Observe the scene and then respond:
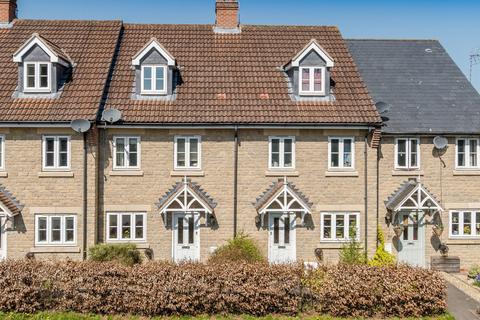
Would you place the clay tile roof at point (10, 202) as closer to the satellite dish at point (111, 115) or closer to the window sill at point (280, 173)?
A: the satellite dish at point (111, 115)

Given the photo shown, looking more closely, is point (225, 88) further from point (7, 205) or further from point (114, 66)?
point (7, 205)

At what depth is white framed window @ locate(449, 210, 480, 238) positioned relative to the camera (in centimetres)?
2264

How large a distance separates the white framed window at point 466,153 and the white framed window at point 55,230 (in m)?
18.3

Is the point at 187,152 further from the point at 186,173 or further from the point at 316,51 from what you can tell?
the point at 316,51

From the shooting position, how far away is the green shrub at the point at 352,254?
19.4 m

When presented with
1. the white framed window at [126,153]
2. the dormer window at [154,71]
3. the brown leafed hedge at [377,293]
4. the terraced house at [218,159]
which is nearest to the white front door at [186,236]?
the terraced house at [218,159]

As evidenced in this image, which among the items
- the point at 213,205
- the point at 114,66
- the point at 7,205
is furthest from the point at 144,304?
the point at 114,66

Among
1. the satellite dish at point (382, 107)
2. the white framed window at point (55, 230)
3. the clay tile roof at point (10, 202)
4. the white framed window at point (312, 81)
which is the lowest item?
the white framed window at point (55, 230)

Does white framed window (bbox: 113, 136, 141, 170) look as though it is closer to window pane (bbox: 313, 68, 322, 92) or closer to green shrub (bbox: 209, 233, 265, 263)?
green shrub (bbox: 209, 233, 265, 263)

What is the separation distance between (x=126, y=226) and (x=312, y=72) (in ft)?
37.1

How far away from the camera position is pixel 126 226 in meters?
21.2

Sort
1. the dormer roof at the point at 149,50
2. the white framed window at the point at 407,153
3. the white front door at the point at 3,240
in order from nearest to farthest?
the white front door at the point at 3,240 → the dormer roof at the point at 149,50 → the white framed window at the point at 407,153

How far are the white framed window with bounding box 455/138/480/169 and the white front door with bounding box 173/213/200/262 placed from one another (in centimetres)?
1298

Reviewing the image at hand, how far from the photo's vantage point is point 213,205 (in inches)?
832
